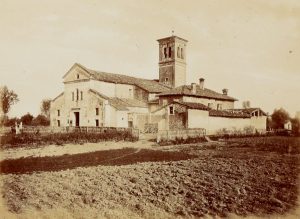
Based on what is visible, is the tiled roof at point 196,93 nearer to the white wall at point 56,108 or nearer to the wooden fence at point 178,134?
the wooden fence at point 178,134

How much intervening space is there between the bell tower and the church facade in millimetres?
137

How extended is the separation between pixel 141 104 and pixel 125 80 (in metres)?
4.13

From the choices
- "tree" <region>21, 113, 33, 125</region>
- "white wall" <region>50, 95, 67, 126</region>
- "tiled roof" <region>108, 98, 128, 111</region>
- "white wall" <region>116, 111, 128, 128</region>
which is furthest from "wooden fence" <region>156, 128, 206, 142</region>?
"tree" <region>21, 113, 33, 125</region>

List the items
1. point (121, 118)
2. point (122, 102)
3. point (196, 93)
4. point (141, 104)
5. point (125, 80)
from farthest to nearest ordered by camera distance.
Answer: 1. point (125, 80)
2. point (141, 104)
3. point (196, 93)
4. point (122, 102)
5. point (121, 118)

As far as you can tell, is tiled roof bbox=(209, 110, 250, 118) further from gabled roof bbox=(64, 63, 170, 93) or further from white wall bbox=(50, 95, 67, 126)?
white wall bbox=(50, 95, 67, 126)

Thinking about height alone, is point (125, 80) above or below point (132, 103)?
above

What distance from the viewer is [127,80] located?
41.7 m

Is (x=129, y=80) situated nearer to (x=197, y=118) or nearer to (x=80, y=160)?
(x=197, y=118)

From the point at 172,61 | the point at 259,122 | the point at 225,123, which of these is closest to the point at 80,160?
the point at 225,123

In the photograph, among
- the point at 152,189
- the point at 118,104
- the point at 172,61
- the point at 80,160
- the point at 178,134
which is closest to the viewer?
the point at 152,189

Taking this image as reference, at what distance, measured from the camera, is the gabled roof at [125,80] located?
123 ft

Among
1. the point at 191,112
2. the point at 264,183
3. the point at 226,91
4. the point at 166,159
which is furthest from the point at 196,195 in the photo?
the point at 226,91

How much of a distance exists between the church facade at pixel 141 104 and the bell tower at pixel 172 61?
0.14 m

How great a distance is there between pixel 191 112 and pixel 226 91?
17299 mm
